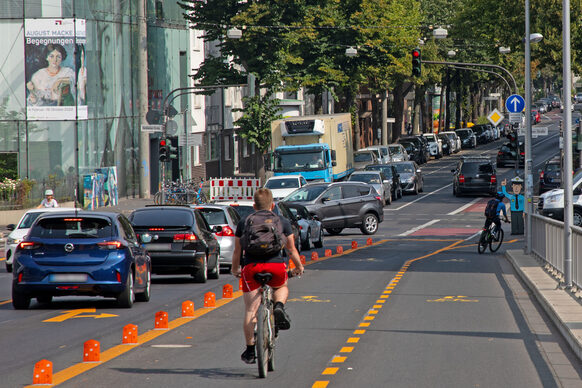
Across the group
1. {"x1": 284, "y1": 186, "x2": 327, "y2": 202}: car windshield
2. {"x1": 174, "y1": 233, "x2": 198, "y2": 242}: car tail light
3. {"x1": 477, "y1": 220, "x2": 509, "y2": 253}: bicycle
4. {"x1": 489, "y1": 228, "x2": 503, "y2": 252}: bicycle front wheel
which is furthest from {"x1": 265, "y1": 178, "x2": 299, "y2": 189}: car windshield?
{"x1": 174, "y1": 233, "x2": 198, "y2": 242}: car tail light

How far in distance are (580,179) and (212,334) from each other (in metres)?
23.7

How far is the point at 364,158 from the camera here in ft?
217

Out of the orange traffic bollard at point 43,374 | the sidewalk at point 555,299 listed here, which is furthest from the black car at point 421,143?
the orange traffic bollard at point 43,374

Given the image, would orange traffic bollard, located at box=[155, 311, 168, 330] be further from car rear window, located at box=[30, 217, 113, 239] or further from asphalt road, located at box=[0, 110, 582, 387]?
car rear window, located at box=[30, 217, 113, 239]

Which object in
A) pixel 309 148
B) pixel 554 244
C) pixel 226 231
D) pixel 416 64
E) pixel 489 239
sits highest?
pixel 416 64

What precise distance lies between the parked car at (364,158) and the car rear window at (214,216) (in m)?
39.9

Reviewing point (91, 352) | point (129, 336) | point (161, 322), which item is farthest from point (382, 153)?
point (91, 352)

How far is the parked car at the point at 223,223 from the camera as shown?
24.7 meters

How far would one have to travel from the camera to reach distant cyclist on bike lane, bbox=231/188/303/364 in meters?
10.8

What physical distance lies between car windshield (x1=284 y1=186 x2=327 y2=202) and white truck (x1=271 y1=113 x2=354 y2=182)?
9424mm

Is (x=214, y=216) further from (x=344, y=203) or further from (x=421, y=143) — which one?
(x=421, y=143)

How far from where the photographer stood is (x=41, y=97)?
5041 centimetres

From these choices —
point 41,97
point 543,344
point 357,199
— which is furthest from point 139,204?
point 543,344

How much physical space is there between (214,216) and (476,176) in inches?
1382
